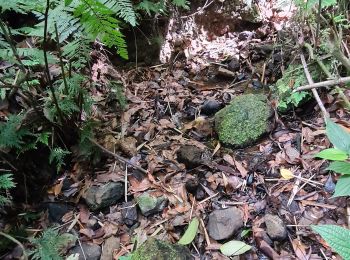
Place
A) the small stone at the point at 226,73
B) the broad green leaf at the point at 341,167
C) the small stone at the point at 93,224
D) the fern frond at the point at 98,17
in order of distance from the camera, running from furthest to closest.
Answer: the small stone at the point at 226,73, the small stone at the point at 93,224, the broad green leaf at the point at 341,167, the fern frond at the point at 98,17

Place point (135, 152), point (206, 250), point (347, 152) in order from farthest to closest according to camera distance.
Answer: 1. point (135, 152)
2. point (206, 250)
3. point (347, 152)

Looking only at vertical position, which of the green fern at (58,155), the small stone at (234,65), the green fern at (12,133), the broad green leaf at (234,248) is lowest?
the broad green leaf at (234,248)

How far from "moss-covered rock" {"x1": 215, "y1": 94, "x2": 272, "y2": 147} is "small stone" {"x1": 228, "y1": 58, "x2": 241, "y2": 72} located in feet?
2.37

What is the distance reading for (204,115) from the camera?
10.6 feet

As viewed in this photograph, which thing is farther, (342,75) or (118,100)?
(118,100)

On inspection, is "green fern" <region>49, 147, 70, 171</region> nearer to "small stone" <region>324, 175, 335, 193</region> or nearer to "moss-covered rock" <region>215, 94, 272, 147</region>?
"moss-covered rock" <region>215, 94, 272, 147</region>

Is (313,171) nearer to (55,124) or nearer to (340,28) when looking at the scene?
(340,28)

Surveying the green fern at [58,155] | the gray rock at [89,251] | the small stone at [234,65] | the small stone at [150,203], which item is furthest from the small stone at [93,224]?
the small stone at [234,65]

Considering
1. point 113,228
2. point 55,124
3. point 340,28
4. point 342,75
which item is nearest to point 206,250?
point 113,228

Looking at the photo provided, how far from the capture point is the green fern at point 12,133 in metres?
2.20

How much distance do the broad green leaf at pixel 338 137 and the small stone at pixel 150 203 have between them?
1191mm

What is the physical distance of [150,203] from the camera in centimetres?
242

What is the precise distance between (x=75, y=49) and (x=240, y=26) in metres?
2.33

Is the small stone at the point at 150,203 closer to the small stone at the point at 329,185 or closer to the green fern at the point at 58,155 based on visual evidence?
the green fern at the point at 58,155
